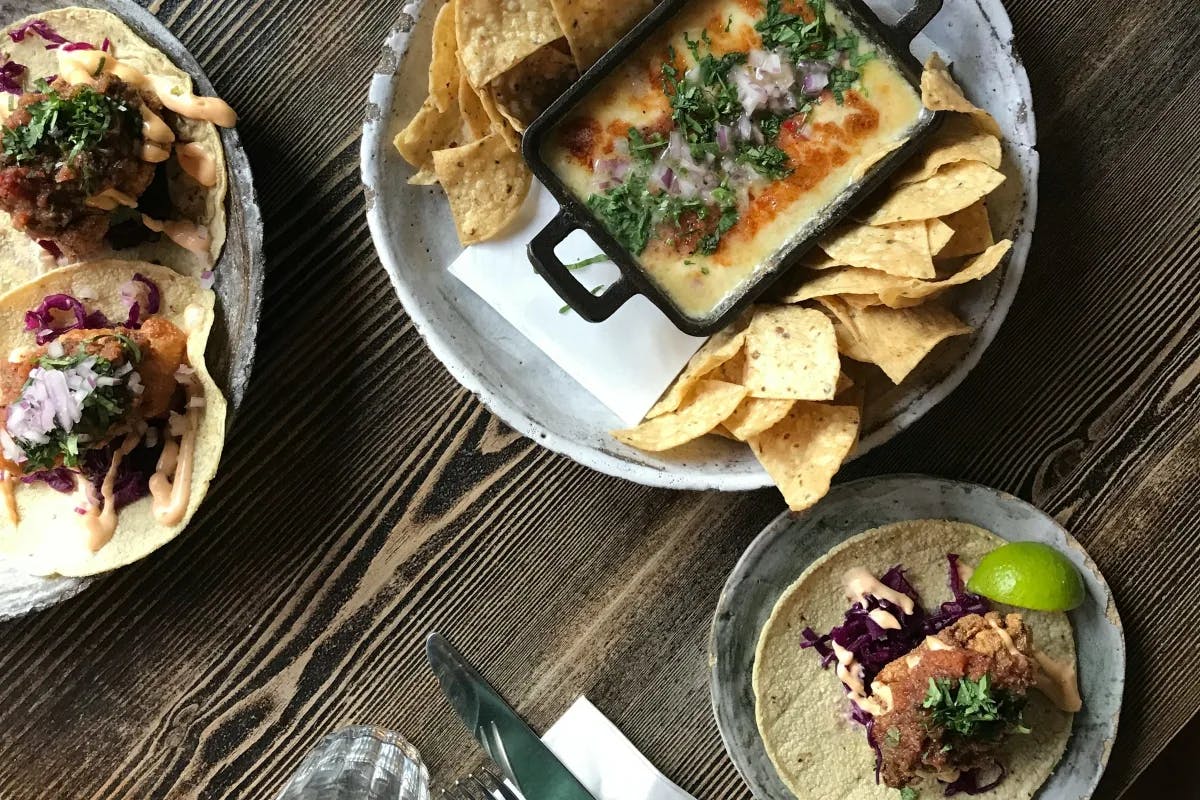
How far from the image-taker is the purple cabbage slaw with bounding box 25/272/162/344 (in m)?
2.04

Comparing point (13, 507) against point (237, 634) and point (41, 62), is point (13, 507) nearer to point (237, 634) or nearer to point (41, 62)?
point (237, 634)

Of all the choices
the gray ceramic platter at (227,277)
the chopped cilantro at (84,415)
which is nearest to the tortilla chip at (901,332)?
the gray ceramic platter at (227,277)

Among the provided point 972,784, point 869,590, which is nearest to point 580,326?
point 869,590

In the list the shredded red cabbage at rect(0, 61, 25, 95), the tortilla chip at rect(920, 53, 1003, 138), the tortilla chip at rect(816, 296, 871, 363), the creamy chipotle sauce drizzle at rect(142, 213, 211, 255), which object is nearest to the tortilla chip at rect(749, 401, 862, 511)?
the tortilla chip at rect(816, 296, 871, 363)

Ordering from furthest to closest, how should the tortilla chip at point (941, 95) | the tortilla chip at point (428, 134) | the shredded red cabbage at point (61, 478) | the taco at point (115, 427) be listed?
1. the shredded red cabbage at point (61, 478)
2. the taco at point (115, 427)
3. the tortilla chip at point (428, 134)
4. the tortilla chip at point (941, 95)

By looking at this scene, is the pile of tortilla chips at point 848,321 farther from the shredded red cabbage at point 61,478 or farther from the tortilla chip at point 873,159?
the shredded red cabbage at point 61,478

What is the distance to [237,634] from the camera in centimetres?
220

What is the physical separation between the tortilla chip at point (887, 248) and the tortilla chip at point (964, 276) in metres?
0.02

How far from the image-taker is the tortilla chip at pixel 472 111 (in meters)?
1.83

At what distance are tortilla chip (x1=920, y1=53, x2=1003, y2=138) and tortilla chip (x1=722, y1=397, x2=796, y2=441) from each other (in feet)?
1.89

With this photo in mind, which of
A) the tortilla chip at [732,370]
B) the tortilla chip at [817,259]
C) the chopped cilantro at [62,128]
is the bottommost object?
the tortilla chip at [732,370]

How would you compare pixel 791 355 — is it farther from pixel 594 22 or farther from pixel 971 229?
pixel 594 22

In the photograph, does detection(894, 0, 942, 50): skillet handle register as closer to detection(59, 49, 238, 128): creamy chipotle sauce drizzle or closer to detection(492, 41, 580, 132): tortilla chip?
detection(492, 41, 580, 132): tortilla chip

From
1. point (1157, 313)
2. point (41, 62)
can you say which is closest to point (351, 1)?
point (41, 62)
